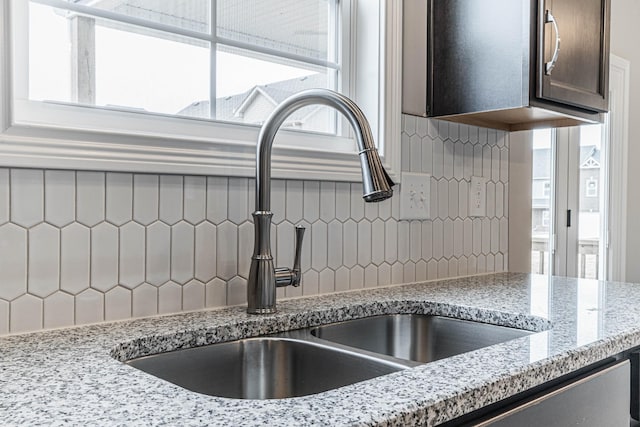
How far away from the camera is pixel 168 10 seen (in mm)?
1261

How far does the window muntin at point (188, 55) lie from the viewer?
1106mm

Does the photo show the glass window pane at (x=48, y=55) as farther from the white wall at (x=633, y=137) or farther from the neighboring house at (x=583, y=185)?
the white wall at (x=633, y=137)

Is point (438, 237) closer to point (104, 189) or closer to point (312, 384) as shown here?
point (312, 384)

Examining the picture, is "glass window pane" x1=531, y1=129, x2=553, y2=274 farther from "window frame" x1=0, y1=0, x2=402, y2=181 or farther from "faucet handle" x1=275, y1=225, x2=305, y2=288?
"faucet handle" x1=275, y1=225, x2=305, y2=288

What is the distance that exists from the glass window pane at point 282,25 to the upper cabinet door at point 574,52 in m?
0.56

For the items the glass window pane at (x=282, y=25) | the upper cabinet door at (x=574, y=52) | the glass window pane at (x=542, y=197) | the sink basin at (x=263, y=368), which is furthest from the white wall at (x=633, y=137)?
the sink basin at (x=263, y=368)

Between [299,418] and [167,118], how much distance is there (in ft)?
2.60

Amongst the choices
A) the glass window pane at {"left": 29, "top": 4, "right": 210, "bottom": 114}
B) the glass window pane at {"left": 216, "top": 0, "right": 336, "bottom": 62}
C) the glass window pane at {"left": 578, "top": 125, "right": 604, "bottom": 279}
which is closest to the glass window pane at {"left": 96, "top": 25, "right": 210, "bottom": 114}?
the glass window pane at {"left": 29, "top": 4, "right": 210, "bottom": 114}

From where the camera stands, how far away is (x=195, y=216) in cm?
116

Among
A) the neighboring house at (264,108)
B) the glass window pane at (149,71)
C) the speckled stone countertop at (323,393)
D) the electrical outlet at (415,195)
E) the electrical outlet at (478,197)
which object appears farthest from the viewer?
the electrical outlet at (478,197)

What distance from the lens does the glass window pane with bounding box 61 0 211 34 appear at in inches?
46.5

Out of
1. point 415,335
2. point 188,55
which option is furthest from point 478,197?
point 188,55

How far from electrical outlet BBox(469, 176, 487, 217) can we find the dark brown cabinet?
0.64 ft

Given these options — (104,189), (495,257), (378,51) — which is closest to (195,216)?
(104,189)
